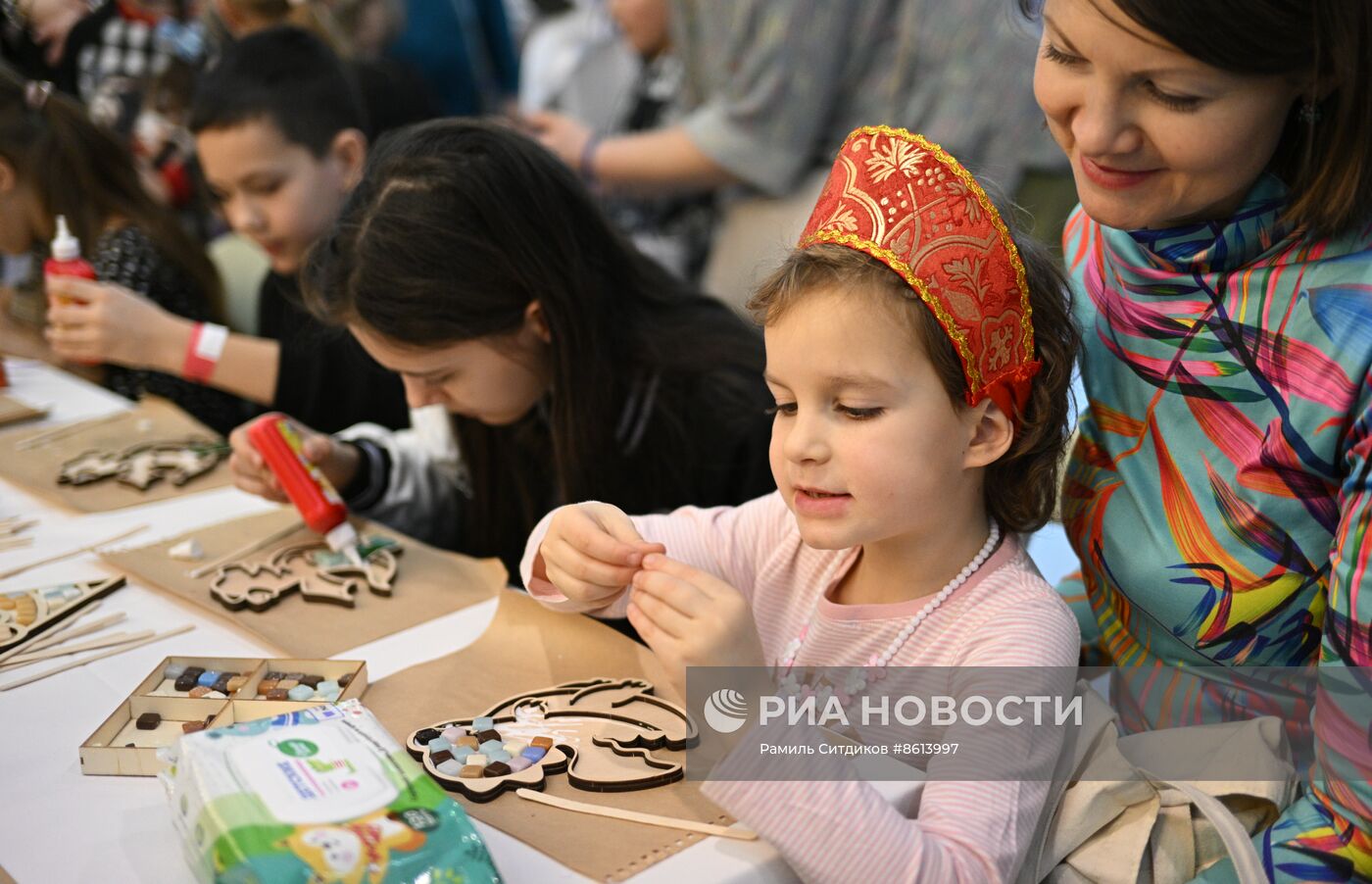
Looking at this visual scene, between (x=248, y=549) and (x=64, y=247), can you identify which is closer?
(x=248, y=549)

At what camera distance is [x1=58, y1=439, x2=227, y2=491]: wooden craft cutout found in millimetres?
1679

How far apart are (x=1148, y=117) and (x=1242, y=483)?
1.06 feet

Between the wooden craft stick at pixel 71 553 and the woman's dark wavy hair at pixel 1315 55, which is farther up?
the woman's dark wavy hair at pixel 1315 55

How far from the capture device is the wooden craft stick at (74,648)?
47.3 inches

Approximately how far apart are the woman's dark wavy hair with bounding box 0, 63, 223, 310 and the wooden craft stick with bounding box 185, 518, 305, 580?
110 centimetres

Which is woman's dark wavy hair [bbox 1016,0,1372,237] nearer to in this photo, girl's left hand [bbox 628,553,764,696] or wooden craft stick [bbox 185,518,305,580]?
girl's left hand [bbox 628,553,764,696]

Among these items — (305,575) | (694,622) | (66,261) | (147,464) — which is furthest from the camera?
(66,261)

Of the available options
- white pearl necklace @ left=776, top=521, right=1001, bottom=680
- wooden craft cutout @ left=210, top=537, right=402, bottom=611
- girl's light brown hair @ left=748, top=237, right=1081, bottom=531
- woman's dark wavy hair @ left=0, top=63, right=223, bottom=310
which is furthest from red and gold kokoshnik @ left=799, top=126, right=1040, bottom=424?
woman's dark wavy hair @ left=0, top=63, right=223, bottom=310

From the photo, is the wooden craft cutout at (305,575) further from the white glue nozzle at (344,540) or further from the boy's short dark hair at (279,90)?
the boy's short dark hair at (279,90)

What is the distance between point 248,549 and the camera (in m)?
1.46

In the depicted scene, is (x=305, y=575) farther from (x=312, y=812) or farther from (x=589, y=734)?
(x=312, y=812)

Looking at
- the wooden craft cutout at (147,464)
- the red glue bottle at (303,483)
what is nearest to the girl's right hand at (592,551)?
the red glue bottle at (303,483)

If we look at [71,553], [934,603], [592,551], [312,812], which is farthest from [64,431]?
[934,603]

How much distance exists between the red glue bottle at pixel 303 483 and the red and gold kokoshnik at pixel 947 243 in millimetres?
753
